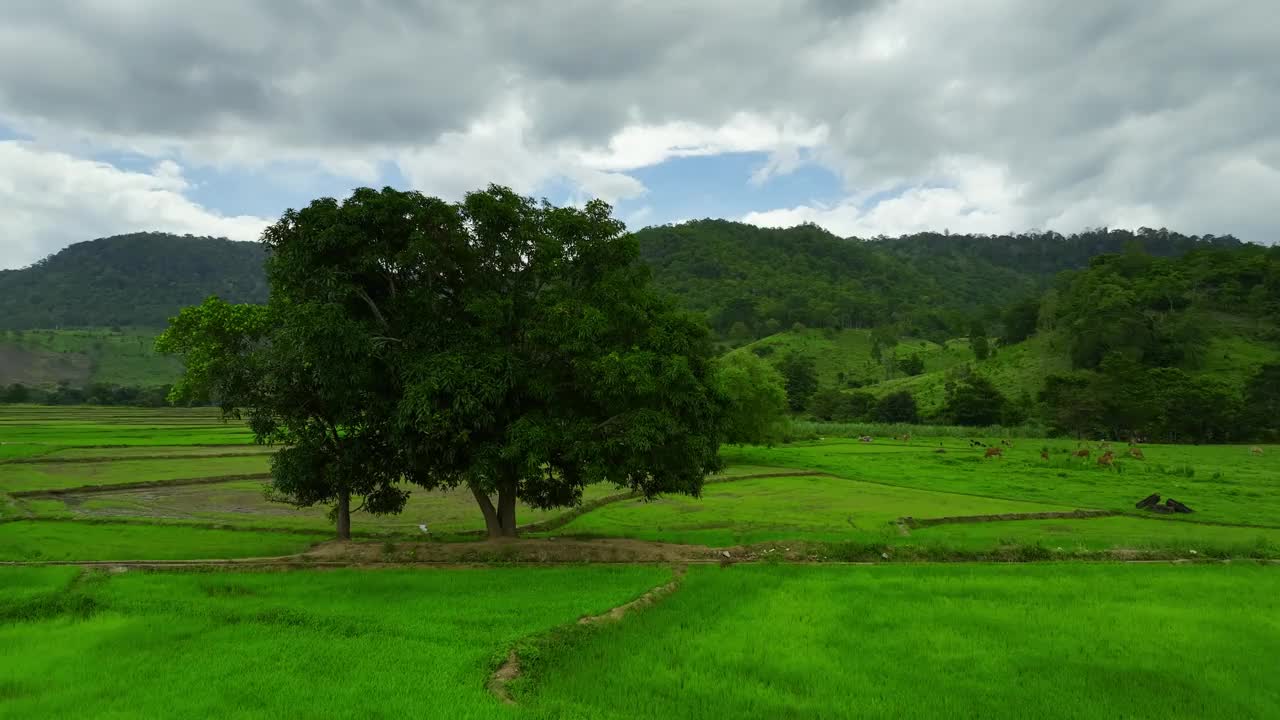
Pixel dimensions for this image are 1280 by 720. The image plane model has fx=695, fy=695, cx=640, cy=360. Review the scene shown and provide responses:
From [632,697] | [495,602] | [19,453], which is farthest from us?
[19,453]

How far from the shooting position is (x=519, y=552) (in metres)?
18.0

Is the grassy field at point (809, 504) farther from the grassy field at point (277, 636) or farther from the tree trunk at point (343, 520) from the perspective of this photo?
the grassy field at point (277, 636)

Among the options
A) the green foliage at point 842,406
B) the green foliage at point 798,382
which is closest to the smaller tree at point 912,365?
the green foliage at point 798,382

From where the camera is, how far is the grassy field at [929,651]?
28.1 feet

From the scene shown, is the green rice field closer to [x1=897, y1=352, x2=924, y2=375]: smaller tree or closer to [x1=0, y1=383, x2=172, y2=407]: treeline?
[x1=0, y1=383, x2=172, y2=407]: treeline

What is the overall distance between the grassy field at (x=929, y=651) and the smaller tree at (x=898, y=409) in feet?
285

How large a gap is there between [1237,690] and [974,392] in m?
87.5

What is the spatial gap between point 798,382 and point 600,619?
110721 mm

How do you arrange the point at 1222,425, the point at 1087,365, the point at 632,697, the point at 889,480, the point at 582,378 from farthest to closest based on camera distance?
the point at 1087,365 < the point at 1222,425 < the point at 889,480 < the point at 582,378 < the point at 632,697

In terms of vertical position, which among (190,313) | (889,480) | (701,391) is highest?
(190,313)

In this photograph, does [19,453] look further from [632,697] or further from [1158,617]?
[1158,617]

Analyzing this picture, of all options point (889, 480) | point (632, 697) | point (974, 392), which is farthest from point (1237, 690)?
point (974, 392)

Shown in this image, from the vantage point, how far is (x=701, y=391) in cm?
1747

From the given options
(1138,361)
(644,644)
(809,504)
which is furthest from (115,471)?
(1138,361)
